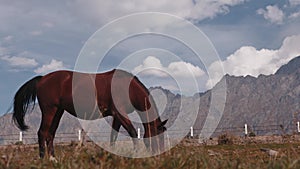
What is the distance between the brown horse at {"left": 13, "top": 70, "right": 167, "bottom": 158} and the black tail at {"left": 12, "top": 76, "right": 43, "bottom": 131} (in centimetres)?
32

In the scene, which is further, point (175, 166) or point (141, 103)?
point (141, 103)

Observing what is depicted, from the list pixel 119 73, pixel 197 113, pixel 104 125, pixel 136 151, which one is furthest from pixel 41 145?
pixel 136 151

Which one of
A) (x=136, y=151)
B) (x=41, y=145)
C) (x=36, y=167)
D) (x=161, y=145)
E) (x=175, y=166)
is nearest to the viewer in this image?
(x=36, y=167)

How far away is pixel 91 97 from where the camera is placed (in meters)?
11.4

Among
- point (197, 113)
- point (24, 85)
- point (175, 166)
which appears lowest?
point (175, 166)

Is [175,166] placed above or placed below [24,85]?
below

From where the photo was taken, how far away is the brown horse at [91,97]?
1110 centimetres

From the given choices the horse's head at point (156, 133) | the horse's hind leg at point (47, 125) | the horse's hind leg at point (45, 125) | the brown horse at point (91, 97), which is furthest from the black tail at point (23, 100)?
the horse's head at point (156, 133)

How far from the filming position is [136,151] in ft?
22.9

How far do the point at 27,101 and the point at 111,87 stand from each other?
8.54 ft

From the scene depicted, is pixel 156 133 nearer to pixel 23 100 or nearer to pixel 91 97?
pixel 91 97

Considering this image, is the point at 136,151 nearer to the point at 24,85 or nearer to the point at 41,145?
the point at 41,145

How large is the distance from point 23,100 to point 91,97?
7.13ft

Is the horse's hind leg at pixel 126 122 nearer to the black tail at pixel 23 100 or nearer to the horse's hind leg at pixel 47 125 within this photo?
the horse's hind leg at pixel 47 125
